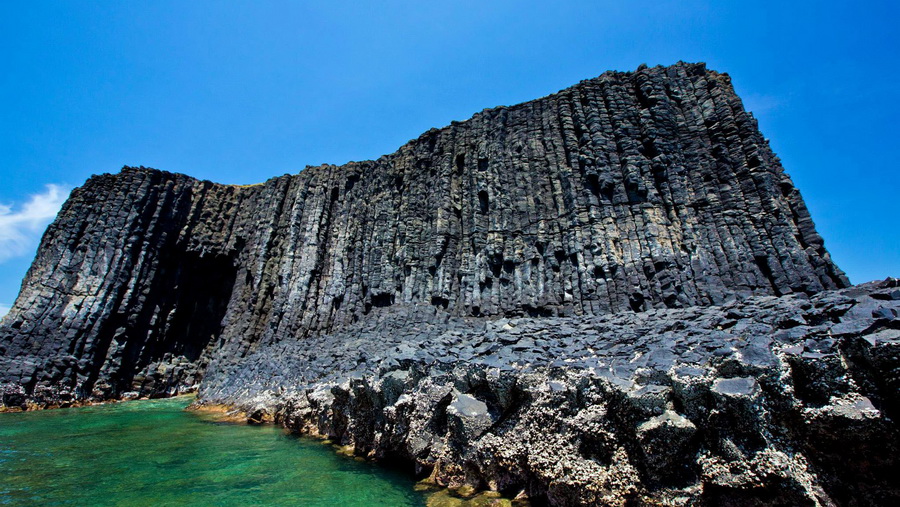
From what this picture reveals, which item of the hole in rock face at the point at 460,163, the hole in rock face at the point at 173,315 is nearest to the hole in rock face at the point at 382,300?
the hole in rock face at the point at 460,163

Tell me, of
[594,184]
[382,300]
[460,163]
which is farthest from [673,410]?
[460,163]

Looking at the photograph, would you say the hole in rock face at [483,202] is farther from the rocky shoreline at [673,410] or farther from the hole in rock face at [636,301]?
the rocky shoreline at [673,410]

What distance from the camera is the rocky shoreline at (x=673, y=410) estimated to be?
437 centimetres

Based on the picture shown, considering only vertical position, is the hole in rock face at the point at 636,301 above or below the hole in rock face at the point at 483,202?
below

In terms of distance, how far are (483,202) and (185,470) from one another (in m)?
17.0

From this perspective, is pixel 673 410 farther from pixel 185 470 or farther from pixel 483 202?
pixel 483 202

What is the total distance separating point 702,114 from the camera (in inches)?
710

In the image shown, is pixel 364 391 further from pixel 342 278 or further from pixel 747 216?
pixel 342 278

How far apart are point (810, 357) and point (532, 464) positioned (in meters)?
3.70

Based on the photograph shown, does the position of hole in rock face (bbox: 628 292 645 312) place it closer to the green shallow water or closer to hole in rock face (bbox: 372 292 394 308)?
the green shallow water

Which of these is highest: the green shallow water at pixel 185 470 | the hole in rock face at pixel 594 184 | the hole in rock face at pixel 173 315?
the hole in rock face at pixel 594 184

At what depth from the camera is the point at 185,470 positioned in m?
8.42

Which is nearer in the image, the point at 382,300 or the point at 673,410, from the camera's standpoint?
the point at 673,410

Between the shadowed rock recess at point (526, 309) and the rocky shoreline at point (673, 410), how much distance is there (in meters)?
0.03
